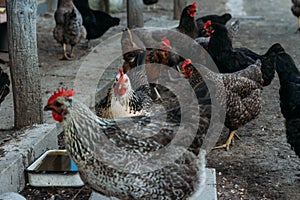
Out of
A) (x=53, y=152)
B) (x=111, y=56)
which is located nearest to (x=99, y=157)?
(x=53, y=152)

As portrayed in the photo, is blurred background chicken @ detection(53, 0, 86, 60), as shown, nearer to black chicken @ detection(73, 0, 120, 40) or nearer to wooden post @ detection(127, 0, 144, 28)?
black chicken @ detection(73, 0, 120, 40)

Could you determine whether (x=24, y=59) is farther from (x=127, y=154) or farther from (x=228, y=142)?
(x=228, y=142)

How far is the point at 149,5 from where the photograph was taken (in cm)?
1395

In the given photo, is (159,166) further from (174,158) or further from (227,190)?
(227,190)

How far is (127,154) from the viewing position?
9.69 ft

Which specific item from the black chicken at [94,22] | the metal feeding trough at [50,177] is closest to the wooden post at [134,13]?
the black chicken at [94,22]

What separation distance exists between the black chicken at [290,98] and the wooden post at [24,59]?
230cm

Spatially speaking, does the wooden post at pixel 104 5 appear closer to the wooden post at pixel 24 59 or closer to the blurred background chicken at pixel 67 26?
the blurred background chicken at pixel 67 26

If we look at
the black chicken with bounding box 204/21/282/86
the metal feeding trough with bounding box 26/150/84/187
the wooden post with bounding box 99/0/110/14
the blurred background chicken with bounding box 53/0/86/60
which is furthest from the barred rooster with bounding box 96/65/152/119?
the wooden post with bounding box 99/0/110/14

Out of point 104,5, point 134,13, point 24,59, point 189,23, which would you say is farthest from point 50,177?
point 104,5

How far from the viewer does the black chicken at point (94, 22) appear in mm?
8430

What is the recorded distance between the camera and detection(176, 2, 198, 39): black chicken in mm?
7295

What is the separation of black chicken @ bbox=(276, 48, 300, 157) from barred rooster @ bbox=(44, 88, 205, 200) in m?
1.35

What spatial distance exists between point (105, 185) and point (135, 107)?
1.32m
